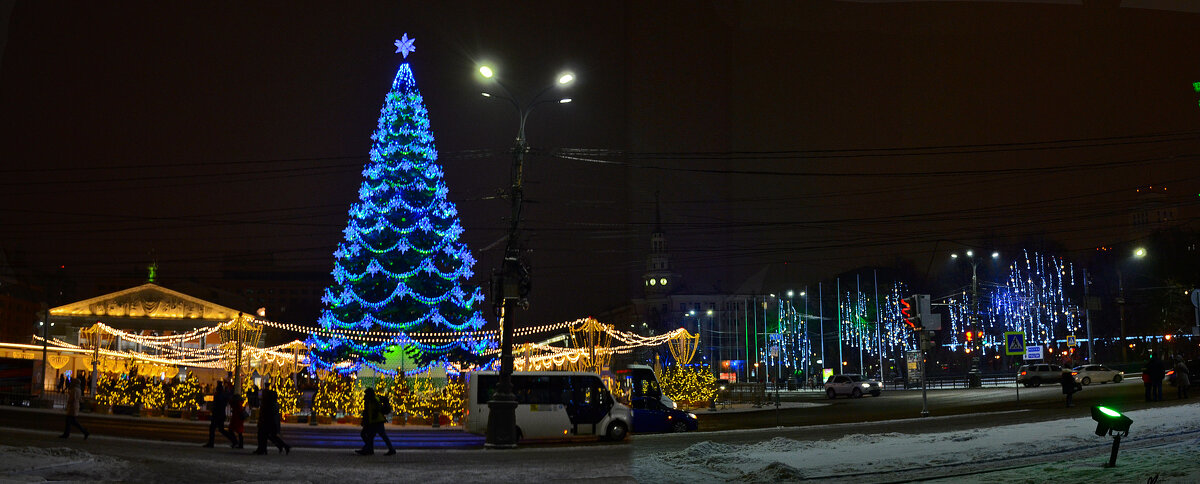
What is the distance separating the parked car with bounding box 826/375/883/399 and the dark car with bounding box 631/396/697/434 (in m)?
26.6

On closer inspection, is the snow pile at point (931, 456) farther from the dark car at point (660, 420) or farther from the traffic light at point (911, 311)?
the traffic light at point (911, 311)

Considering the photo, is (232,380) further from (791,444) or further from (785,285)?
(785,285)

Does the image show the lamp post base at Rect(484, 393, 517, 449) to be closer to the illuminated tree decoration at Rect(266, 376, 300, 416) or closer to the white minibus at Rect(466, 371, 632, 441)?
the white minibus at Rect(466, 371, 632, 441)

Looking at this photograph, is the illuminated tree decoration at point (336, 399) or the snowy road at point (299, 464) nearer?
the snowy road at point (299, 464)

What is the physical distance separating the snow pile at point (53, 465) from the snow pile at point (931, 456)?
26.5 ft

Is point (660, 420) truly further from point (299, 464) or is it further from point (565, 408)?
point (299, 464)

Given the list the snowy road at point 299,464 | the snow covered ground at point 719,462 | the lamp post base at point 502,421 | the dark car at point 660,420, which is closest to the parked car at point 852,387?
the dark car at point 660,420

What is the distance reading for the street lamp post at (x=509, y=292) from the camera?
66.3 ft

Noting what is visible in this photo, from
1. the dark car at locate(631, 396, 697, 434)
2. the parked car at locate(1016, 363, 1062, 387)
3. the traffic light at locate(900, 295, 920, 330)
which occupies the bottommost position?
the dark car at locate(631, 396, 697, 434)

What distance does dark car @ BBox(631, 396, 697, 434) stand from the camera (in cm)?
2691

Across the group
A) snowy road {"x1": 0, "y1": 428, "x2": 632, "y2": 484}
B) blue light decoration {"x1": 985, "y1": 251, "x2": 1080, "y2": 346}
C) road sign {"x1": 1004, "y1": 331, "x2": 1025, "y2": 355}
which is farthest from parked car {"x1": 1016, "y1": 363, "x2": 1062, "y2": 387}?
snowy road {"x1": 0, "y1": 428, "x2": 632, "y2": 484}

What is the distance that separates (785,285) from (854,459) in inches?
4043

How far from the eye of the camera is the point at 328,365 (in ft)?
132

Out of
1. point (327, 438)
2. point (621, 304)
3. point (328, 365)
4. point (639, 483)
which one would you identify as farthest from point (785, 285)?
point (639, 483)
